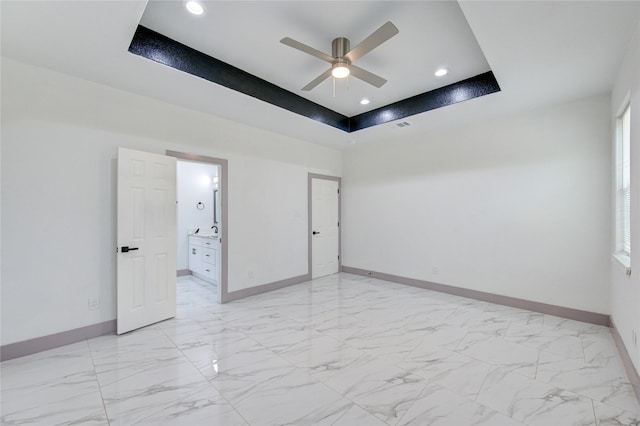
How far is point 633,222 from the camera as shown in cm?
225

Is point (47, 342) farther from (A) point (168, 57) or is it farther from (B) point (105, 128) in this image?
(A) point (168, 57)

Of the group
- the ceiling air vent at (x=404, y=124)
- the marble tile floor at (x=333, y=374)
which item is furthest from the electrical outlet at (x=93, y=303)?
the ceiling air vent at (x=404, y=124)

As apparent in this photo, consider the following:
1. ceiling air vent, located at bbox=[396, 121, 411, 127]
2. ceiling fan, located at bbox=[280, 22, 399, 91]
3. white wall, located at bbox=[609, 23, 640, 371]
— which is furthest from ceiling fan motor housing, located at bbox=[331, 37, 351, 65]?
white wall, located at bbox=[609, 23, 640, 371]

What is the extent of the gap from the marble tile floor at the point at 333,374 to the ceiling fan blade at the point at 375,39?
2734mm

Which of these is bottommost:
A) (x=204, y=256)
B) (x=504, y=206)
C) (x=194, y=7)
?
(x=204, y=256)

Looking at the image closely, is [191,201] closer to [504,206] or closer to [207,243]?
[207,243]

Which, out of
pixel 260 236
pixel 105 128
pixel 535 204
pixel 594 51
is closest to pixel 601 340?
pixel 535 204

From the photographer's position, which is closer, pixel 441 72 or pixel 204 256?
pixel 441 72

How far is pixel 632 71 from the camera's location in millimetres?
2309

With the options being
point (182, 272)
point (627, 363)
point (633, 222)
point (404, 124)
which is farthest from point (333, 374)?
point (182, 272)

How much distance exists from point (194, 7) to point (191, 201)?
15.1 ft

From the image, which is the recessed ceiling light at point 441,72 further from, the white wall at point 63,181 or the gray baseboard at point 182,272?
the gray baseboard at point 182,272

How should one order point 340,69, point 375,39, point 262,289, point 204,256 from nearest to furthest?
point 375,39 < point 340,69 < point 262,289 < point 204,256

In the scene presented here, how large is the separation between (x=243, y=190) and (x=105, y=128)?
74.2 inches
